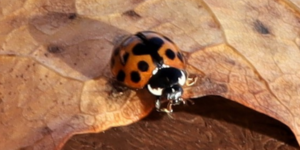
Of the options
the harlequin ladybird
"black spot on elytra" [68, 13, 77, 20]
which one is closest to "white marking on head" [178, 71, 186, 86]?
the harlequin ladybird

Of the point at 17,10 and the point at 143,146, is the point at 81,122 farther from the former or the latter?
the point at 17,10

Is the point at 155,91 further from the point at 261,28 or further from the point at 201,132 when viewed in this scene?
the point at 261,28

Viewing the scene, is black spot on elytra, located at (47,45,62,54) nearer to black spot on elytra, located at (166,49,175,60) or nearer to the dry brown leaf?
the dry brown leaf

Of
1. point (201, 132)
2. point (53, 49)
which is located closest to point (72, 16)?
point (53, 49)

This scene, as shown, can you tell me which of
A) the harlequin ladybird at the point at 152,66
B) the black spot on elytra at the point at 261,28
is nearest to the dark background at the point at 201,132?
the harlequin ladybird at the point at 152,66

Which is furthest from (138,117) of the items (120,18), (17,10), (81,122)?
(17,10)
